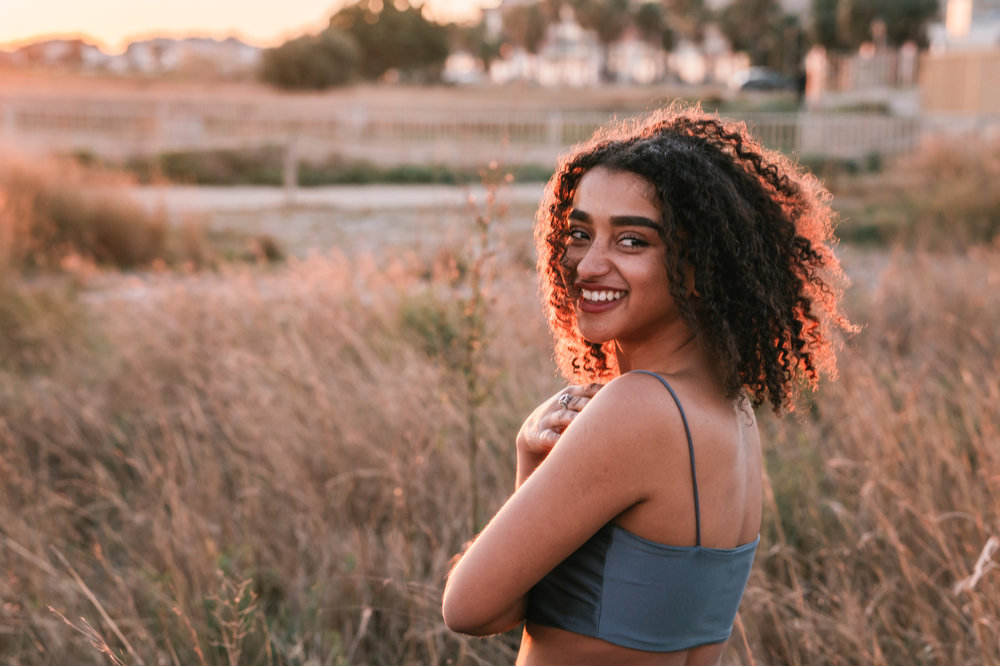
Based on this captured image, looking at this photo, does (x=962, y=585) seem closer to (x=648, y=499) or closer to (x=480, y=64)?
(x=648, y=499)

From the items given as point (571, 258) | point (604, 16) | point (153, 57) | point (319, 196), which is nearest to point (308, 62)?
point (319, 196)

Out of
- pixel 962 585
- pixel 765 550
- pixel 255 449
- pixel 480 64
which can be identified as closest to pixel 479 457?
pixel 255 449

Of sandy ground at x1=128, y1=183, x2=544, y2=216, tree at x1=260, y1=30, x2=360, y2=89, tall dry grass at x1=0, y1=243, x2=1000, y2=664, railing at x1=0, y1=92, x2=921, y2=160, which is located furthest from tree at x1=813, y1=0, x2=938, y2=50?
tall dry grass at x1=0, y1=243, x2=1000, y2=664

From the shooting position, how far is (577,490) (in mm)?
1193

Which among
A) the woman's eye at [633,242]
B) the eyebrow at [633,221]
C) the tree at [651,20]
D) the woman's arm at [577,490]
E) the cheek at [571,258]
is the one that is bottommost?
the woman's arm at [577,490]

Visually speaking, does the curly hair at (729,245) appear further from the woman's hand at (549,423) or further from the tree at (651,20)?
the tree at (651,20)

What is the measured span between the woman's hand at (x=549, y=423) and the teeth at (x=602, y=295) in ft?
0.50

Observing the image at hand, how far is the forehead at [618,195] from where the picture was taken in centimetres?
132

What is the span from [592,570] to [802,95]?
160 ft

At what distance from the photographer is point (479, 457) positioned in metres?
3.49

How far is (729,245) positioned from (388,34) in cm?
5204

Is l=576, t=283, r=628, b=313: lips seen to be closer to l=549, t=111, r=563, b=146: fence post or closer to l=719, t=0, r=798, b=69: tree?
l=549, t=111, r=563, b=146: fence post

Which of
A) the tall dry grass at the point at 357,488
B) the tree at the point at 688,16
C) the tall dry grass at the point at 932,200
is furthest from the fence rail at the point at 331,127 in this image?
the tree at the point at 688,16

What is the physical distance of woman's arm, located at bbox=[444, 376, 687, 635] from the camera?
46.5 inches
